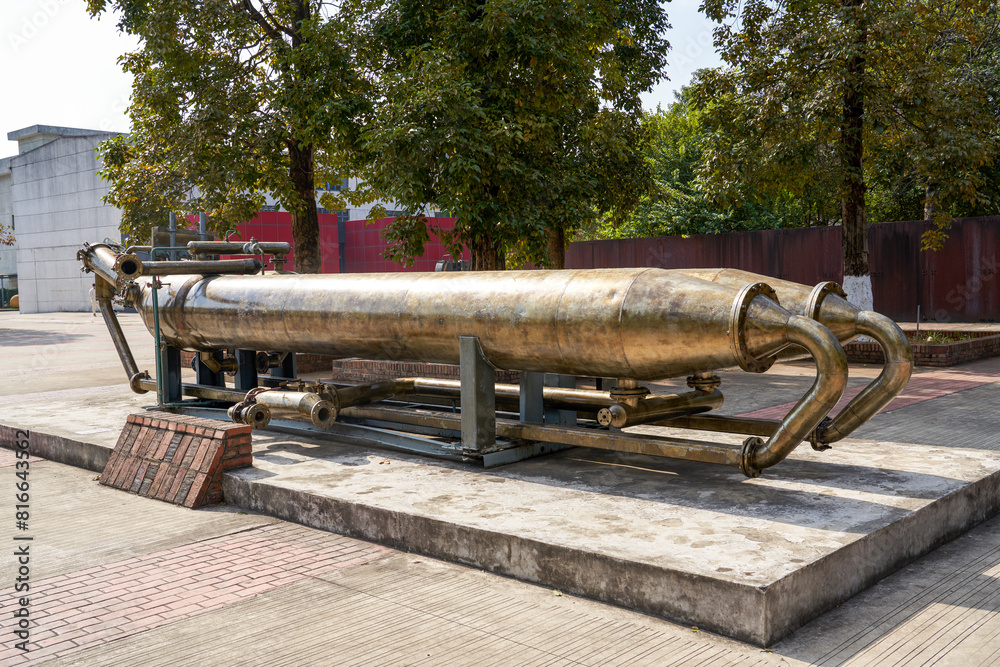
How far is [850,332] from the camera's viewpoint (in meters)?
5.30

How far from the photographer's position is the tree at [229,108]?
12.7 metres

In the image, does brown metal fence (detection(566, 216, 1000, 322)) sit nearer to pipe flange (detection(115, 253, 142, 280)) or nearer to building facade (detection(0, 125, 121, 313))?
pipe flange (detection(115, 253, 142, 280))

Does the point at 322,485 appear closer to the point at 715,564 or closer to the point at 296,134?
the point at 715,564

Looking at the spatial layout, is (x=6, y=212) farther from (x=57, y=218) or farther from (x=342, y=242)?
(x=342, y=242)

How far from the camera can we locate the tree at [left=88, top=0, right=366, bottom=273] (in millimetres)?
12703

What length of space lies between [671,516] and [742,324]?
47.8 inches

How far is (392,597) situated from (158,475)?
10.1 feet

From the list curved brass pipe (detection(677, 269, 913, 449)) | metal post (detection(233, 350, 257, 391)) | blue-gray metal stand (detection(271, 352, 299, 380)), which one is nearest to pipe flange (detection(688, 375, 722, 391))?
curved brass pipe (detection(677, 269, 913, 449))

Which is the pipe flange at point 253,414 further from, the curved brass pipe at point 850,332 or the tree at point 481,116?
the tree at point 481,116

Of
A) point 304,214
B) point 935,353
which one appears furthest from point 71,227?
point 935,353

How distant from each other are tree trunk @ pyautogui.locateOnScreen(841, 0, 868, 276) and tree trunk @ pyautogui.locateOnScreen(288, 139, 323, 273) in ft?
29.5

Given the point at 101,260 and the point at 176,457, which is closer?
the point at 176,457

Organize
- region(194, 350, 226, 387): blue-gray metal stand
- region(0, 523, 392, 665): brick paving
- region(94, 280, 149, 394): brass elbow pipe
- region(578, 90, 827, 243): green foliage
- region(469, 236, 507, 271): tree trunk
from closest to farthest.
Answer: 1. region(0, 523, 392, 665): brick paving
2. region(94, 280, 149, 394): brass elbow pipe
3. region(194, 350, 226, 387): blue-gray metal stand
4. region(469, 236, 507, 271): tree trunk
5. region(578, 90, 827, 243): green foliage

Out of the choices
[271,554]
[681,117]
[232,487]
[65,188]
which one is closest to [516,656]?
[271,554]
